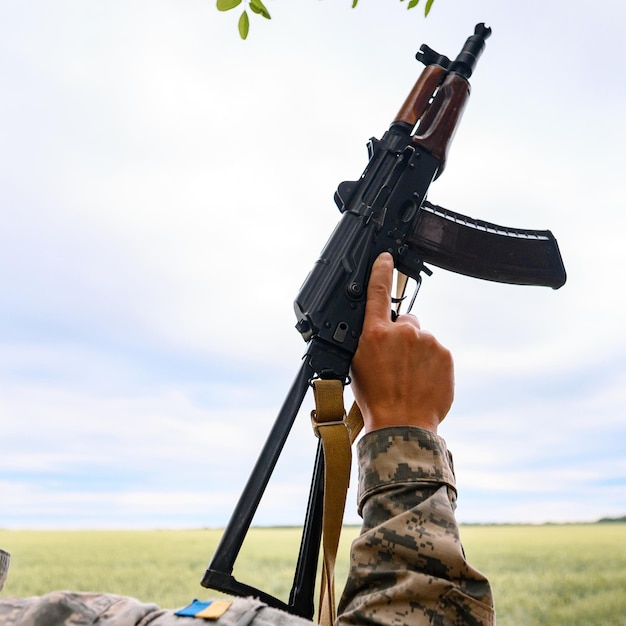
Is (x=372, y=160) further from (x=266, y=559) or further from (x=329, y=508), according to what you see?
(x=266, y=559)

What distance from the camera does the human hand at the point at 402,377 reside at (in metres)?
0.81

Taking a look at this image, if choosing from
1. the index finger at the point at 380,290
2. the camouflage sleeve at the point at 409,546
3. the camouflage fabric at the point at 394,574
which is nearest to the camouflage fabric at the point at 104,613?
the camouflage fabric at the point at 394,574

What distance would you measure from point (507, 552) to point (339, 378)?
4.29ft

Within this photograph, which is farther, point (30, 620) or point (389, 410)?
point (389, 410)

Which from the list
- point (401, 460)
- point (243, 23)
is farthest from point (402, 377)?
point (243, 23)

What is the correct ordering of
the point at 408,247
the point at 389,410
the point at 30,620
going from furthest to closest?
the point at 408,247 < the point at 389,410 < the point at 30,620

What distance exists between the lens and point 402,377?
844mm

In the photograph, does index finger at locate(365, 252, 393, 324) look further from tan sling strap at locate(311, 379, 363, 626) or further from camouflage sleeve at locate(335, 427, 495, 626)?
camouflage sleeve at locate(335, 427, 495, 626)

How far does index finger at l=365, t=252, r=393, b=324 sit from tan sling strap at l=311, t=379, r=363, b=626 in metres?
0.12

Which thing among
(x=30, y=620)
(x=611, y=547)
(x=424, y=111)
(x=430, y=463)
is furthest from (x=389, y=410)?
(x=611, y=547)

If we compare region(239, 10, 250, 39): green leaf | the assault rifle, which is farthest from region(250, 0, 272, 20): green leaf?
the assault rifle

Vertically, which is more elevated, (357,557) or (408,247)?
(408,247)

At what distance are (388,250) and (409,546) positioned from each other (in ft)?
2.02

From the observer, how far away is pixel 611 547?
82.1 inches
